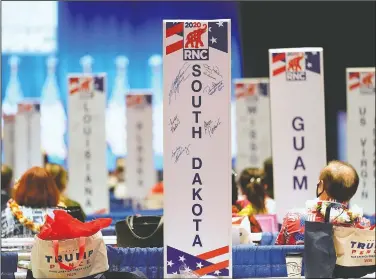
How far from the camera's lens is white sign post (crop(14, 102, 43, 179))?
37.3 feet

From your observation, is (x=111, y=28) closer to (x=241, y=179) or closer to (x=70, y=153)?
(x=70, y=153)

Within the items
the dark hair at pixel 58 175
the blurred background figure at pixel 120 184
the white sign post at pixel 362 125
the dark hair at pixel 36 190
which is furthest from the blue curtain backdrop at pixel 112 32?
the dark hair at pixel 36 190

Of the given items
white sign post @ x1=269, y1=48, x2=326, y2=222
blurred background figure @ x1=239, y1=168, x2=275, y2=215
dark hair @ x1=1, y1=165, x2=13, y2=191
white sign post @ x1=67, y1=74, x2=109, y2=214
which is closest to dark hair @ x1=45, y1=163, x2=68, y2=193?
dark hair @ x1=1, y1=165, x2=13, y2=191

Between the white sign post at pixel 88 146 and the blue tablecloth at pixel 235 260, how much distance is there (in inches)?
180

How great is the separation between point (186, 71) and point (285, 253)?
3.69 ft

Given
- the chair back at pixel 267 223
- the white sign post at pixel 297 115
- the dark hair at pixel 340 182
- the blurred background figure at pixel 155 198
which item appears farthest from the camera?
the blurred background figure at pixel 155 198

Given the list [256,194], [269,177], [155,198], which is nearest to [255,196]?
[256,194]

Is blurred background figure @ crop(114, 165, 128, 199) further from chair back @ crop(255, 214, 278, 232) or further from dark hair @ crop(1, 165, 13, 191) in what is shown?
chair back @ crop(255, 214, 278, 232)

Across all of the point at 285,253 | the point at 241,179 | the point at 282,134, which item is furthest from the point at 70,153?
the point at 285,253

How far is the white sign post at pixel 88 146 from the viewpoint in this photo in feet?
29.2
